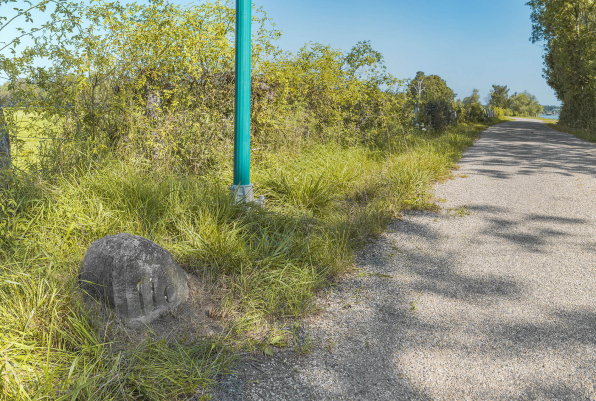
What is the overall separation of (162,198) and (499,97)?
264 feet

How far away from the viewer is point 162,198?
378 centimetres

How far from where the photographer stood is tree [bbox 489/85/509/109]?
72062mm

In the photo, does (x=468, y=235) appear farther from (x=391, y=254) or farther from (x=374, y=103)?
(x=374, y=103)

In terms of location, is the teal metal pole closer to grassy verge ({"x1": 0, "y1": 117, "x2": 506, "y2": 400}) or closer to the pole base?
the pole base

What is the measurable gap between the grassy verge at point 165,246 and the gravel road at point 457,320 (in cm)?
26

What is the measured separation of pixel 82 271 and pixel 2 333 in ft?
2.04

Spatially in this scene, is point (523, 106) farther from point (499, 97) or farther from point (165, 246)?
point (165, 246)

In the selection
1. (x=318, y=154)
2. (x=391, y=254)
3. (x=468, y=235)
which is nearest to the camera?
(x=391, y=254)

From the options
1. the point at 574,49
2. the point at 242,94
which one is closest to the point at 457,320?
the point at 242,94

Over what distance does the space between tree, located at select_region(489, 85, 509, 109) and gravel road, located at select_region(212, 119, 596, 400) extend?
72.6m

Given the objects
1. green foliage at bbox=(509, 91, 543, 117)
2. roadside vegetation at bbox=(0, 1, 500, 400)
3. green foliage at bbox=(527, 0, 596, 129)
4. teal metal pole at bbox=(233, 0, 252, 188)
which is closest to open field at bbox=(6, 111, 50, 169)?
roadside vegetation at bbox=(0, 1, 500, 400)

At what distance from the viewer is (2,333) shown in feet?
7.06

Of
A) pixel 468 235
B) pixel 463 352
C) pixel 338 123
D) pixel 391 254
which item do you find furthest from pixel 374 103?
pixel 463 352

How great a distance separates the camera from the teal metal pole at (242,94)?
4.11 m
